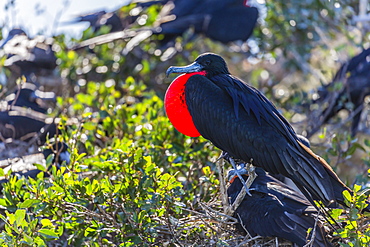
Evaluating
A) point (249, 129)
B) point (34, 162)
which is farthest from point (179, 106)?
point (34, 162)

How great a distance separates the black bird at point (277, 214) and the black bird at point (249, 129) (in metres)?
0.18

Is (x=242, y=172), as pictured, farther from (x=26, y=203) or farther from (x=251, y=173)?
(x=26, y=203)

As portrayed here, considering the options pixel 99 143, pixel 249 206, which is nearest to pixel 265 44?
pixel 99 143

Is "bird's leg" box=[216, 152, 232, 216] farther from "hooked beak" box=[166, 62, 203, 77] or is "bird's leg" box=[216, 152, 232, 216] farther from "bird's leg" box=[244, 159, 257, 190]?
"hooked beak" box=[166, 62, 203, 77]

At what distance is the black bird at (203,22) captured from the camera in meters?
5.57

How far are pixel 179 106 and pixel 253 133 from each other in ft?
1.23

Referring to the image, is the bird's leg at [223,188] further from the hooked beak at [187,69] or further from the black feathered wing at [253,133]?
the hooked beak at [187,69]

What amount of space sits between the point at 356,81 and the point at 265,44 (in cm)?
120

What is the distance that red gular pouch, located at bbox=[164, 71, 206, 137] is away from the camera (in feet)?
9.27

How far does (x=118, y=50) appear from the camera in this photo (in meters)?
5.61

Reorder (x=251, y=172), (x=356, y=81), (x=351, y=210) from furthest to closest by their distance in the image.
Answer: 1. (x=356, y=81)
2. (x=251, y=172)
3. (x=351, y=210)

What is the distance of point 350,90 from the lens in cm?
503

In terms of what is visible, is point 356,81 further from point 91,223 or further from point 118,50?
point 91,223

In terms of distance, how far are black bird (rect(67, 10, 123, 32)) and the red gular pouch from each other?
10.8 feet
